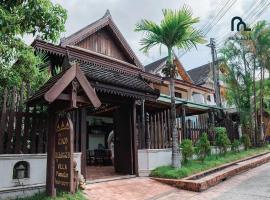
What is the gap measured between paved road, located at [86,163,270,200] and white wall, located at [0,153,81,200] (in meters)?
1.26

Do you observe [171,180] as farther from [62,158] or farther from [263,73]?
[263,73]

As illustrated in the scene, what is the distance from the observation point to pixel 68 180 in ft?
18.4

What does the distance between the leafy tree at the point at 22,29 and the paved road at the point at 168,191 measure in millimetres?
3371

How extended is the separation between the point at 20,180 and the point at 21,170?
228 millimetres

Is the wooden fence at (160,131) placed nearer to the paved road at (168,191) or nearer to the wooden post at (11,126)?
the paved road at (168,191)

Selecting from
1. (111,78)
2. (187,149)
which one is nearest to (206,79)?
(187,149)

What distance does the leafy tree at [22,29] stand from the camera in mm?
5035

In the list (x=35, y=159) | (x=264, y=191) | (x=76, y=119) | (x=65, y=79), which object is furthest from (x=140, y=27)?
(x=264, y=191)

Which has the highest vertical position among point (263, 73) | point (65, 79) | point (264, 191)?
point (263, 73)

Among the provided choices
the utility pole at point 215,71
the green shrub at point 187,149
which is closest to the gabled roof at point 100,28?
the utility pole at point 215,71

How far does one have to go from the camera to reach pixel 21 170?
650 cm

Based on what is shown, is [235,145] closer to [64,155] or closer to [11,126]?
[64,155]

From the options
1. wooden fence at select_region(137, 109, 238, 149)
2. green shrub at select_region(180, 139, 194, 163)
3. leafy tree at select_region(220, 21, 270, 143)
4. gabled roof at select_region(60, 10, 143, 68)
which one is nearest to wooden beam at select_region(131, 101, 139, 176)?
wooden fence at select_region(137, 109, 238, 149)

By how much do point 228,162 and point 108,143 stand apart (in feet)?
22.2
